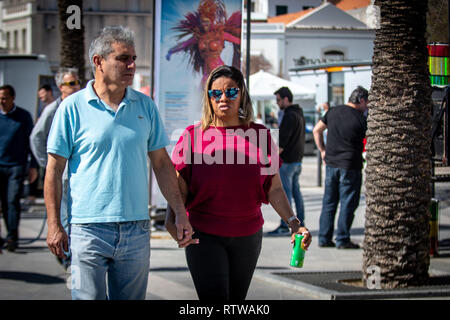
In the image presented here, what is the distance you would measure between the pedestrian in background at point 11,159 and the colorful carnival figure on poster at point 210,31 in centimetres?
222

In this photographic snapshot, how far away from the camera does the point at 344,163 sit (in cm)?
927

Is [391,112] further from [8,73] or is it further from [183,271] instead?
[8,73]

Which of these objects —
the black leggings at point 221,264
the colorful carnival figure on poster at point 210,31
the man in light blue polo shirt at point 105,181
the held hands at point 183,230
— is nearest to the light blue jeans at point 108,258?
the man in light blue polo shirt at point 105,181

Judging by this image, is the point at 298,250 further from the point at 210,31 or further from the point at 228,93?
the point at 210,31

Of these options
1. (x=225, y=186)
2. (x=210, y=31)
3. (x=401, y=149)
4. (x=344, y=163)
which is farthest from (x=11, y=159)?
(x=225, y=186)

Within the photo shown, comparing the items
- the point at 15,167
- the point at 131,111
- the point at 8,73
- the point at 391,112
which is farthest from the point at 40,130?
the point at 8,73

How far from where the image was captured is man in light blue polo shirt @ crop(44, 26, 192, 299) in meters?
3.90

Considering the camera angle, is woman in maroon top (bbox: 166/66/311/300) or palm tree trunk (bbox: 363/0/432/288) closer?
woman in maroon top (bbox: 166/66/311/300)

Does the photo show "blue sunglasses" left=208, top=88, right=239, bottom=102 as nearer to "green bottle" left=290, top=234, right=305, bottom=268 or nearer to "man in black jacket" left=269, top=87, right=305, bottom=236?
"green bottle" left=290, top=234, right=305, bottom=268

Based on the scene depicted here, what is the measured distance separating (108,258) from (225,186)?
753 mm

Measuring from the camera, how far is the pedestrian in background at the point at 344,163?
30.2 ft

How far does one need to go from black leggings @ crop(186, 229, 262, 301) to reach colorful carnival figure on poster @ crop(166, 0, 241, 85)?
475cm

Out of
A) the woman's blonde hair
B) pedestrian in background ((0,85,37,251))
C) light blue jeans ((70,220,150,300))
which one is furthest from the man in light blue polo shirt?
pedestrian in background ((0,85,37,251))

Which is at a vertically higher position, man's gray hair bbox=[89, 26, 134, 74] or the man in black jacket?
man's gray hair bbox=[89, 26, 134, 74]
